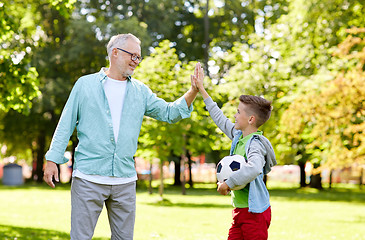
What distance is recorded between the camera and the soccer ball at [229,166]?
4.43m

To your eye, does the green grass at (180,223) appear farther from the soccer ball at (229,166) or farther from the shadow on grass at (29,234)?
the soccer ball at (229,166)

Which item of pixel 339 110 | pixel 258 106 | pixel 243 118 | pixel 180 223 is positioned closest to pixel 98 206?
pixel 243 118

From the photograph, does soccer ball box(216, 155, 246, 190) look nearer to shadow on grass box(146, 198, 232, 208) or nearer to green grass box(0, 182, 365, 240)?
green grass box(0, 182, 365, 240)

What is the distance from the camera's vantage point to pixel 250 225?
4422mm

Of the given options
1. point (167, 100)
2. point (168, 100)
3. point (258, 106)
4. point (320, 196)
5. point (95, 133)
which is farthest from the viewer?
point (320, 196)

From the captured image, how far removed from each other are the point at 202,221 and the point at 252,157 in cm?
987

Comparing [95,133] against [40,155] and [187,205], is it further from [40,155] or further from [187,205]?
[40,155]

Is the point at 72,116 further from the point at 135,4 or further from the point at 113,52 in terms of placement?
the point at 135,4

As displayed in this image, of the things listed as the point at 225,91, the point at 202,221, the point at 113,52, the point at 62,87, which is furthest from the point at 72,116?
the point at 62,87

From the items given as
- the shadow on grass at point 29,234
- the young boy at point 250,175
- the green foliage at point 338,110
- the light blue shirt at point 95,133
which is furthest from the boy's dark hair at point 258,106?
the green foliage at point 338,110

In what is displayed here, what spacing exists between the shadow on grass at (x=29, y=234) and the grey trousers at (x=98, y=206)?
5200 millimetres

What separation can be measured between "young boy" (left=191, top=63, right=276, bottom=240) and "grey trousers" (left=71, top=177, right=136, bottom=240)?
793 millimetres

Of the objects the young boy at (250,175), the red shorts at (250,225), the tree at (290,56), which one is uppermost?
the tree at (290,56)

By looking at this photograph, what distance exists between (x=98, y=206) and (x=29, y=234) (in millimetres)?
6205
